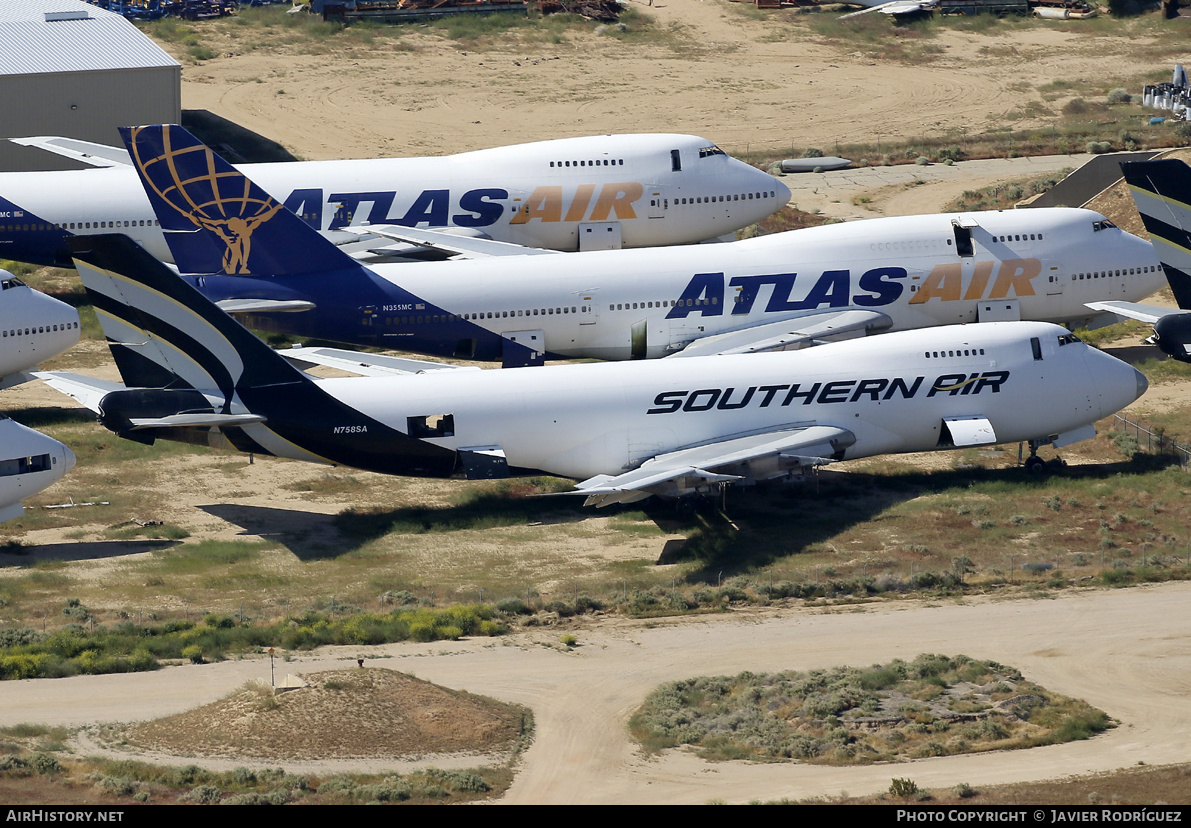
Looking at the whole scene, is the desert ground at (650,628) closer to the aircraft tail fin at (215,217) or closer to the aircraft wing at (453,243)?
the aircraft tail fin at (215,217)

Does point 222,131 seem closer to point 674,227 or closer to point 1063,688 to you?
point 674,227

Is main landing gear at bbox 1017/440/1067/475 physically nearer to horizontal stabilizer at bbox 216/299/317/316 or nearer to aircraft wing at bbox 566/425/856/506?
aircraft wing at bbox 566/425/856/506

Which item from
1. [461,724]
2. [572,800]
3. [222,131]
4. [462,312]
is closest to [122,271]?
[462,312]

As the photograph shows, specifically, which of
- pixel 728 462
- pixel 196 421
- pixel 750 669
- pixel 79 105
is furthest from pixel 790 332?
pixel 79 105

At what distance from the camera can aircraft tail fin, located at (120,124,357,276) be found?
63.8m

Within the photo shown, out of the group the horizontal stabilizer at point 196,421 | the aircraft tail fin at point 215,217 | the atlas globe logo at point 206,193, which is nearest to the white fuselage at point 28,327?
the aircraft tail fin at point 215,217

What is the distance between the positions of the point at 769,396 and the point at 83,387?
2189 cm

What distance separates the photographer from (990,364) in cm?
5603

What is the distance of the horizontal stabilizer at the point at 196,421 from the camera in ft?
166

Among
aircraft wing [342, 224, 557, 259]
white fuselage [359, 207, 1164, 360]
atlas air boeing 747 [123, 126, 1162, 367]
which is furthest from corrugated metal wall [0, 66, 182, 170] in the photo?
white fuselage [359, 207, 1164, 360]

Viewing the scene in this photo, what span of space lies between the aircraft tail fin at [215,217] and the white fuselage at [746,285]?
2215mm

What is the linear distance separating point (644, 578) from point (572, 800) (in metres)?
14.4

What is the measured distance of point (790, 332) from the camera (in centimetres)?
6288

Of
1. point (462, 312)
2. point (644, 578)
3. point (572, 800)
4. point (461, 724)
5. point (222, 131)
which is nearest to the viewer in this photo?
point (572, 800)
